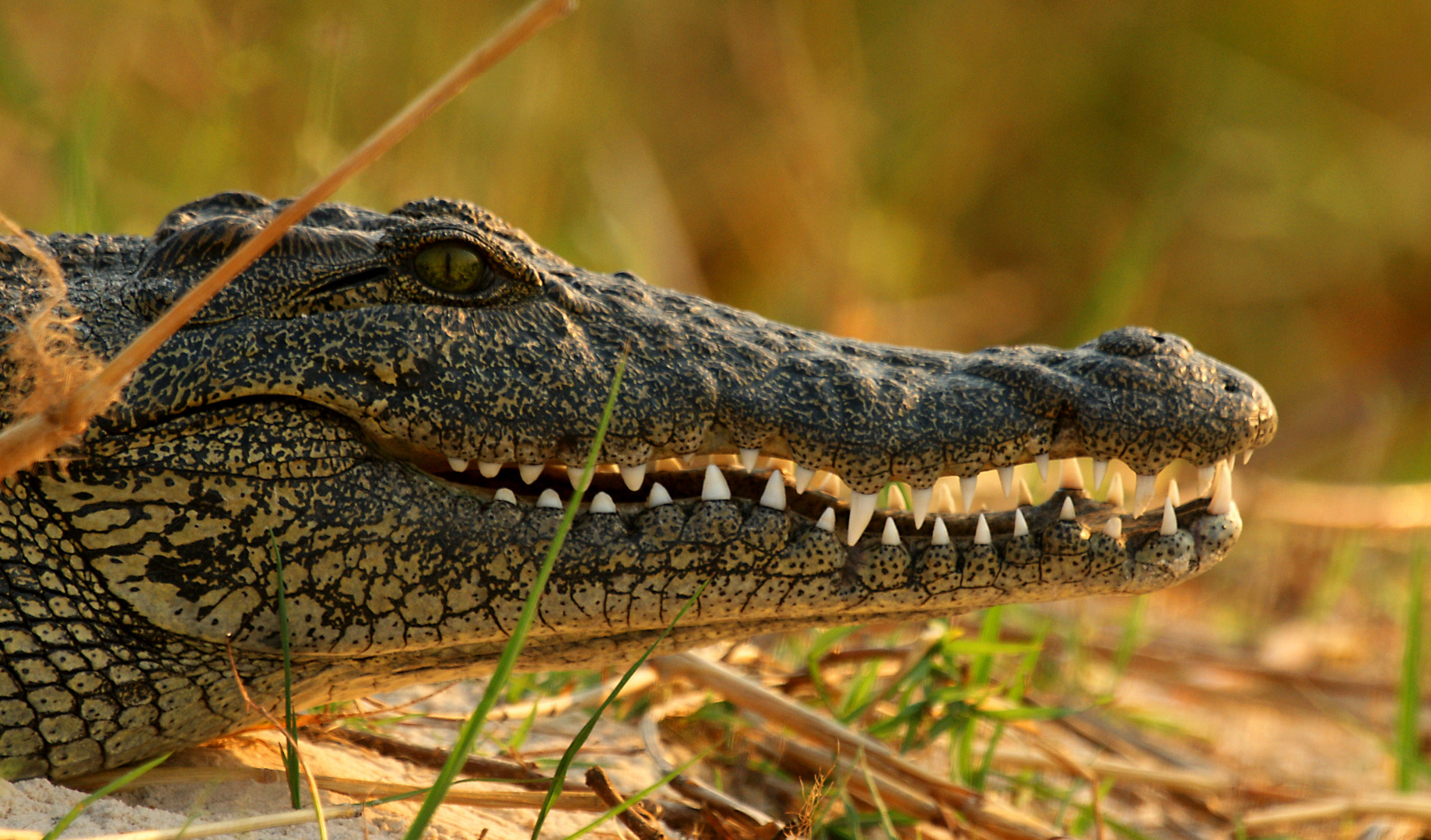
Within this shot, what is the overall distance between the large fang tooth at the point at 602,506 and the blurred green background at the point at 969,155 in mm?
4401

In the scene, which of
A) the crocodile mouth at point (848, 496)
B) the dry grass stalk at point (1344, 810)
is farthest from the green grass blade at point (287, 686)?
the dry grass stalk at point (1344, 810)

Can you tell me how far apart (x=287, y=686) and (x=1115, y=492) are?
1546mm

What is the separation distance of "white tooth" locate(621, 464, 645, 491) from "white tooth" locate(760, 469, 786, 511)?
23cm

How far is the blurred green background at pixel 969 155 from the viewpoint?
681 cm

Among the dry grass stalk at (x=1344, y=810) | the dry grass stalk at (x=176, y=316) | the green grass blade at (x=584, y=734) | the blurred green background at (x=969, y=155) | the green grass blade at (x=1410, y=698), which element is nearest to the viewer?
the dry grass stalk at (x=176, y=316)

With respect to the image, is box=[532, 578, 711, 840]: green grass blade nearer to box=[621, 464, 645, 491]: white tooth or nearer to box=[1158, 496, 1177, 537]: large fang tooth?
box=[621, 464, 645, 491]: white tooth

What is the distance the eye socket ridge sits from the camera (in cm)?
215

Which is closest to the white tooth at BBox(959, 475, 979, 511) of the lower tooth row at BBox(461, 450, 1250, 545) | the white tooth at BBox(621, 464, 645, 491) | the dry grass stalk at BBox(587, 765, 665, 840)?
the lower tooth row at BBox(461, 450, 1250, 545)

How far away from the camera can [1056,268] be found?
10.5 metres

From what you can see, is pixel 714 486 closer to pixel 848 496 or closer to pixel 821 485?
pixel 821 485

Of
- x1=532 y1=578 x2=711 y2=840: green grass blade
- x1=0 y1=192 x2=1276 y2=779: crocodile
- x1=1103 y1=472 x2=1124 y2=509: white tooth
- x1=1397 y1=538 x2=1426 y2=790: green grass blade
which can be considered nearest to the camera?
x1=532 y1=578 x2=711 y2=840: green grass blade

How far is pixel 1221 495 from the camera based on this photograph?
2139 mm

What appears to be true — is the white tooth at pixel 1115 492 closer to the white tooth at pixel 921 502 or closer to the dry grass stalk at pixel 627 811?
the white tooth at pixel 921 502

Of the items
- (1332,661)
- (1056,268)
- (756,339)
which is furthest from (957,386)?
(1056,268)
